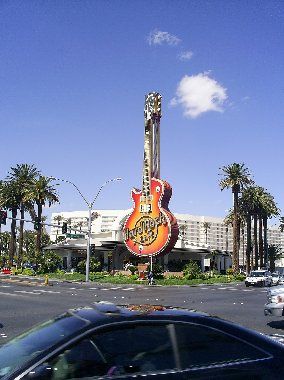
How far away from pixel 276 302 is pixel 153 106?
4344 cm

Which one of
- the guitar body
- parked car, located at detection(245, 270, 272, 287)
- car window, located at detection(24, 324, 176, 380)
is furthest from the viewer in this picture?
the guitar body

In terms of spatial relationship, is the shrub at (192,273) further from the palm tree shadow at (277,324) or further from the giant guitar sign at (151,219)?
the palm tree shadow at (277,324)

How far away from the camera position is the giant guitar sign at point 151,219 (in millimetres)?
47000

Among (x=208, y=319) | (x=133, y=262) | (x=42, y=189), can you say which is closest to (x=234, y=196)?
(x=133, y=262)

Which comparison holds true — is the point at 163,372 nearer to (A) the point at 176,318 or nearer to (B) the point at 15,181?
(A) the point at 176,318

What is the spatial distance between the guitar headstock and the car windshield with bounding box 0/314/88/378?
1975 inches

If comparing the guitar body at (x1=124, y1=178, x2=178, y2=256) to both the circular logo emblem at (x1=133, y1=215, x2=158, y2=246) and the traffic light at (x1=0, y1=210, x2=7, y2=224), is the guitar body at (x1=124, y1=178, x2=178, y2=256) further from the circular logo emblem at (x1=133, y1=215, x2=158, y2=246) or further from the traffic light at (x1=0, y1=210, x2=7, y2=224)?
the traffic light at (x1=0, y1=210, x2=7, y2=224)

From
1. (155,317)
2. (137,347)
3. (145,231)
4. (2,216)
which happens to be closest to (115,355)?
(137,347)

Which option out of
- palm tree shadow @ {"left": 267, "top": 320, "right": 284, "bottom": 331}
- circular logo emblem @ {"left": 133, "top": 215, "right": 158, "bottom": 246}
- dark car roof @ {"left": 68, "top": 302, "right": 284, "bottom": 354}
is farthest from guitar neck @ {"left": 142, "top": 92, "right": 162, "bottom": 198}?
dark car roof @ {"left": 68, "top": 302, "right": 284, "bottom": 354}

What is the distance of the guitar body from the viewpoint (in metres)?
46.9

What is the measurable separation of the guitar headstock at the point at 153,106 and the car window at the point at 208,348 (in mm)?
50371

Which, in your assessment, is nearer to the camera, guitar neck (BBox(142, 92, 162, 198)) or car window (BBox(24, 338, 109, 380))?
car window (BBox(24, 338, 109, 380))

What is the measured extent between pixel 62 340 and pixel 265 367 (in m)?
1.62

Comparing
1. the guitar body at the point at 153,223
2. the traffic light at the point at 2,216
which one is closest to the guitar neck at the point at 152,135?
the guitar body at the point at 153,223
